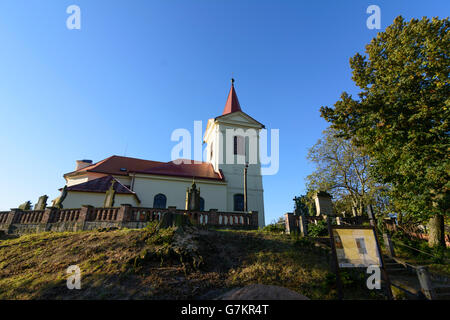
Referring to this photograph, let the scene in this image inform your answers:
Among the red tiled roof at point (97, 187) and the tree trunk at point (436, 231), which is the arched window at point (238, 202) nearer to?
the red tiled roof at point (97, 187)

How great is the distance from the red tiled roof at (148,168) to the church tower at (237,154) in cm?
157

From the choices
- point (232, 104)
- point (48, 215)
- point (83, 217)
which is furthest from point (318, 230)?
point (232, 104)

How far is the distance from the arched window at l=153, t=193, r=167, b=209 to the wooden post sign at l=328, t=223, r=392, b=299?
696 inches

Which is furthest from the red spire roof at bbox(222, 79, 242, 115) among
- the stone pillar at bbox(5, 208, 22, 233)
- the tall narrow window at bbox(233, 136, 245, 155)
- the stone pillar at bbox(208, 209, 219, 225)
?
the stone pillar at bbox(5, 208, 22, 233)

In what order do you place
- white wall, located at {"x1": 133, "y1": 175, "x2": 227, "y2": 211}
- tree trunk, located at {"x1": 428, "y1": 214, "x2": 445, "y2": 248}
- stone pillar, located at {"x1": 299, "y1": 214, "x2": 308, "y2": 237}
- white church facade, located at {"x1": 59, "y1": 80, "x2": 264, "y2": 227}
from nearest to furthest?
stone pillar, located at {"x1": 299, "y1": 214, "x2": 308, "y2": 237}
tree trunk, located at {"x1": 428, "y1": 214, "x2": 445, "y2": 248}
white church facade, located at {"x1": 59, "y1": 80, "x2": 264, "y2": 227}
white wall, located at {"x1": 133, "y1": 175, "x2": 227, "y2": 211}

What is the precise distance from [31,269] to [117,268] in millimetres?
3275

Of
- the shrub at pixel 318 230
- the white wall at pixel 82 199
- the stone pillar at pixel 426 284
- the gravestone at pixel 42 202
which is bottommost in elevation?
the stone pillar at pixel 426 284

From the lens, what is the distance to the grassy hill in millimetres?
5977

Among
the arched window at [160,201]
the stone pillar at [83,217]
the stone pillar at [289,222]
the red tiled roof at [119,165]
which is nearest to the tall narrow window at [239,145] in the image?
the red tiled roof at [119,165]

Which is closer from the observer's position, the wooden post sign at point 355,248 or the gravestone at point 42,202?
the wooden post sign at point 355,248

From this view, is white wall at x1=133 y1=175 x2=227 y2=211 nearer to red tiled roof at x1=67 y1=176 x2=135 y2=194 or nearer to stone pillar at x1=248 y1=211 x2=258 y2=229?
red tiled roof at x1=67 y1=176 x2=135 y2=194

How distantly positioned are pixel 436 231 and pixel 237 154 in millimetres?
17969

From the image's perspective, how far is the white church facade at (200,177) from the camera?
60.3 feet
